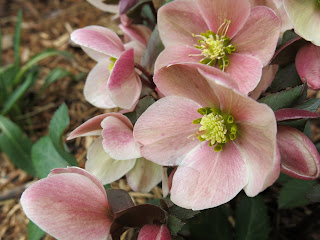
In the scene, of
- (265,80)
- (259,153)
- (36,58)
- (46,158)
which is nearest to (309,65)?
(265,80)

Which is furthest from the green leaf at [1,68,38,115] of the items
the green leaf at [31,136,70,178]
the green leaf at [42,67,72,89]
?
the green leaf at [31,136,70,178]

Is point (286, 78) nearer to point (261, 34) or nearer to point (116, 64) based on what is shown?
point (261, 34)

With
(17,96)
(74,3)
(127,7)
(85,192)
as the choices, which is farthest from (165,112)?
(74,3)

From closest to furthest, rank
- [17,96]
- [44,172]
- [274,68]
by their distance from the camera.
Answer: [274,68] → [44,172] → [17,96]

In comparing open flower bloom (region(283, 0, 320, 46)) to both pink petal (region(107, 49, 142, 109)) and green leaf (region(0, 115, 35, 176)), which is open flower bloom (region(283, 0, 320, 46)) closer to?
pink petal (region(107, 49, 142, 109))

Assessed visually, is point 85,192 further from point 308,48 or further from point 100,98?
point 308,48

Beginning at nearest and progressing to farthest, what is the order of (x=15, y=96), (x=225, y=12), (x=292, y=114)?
(x=292, y=114) < (x=225, y=12) < (x=15, y=96)

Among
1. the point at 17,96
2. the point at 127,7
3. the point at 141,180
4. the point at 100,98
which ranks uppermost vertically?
the point at 127,7
